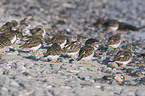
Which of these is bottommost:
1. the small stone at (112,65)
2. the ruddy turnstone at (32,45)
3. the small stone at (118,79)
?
the small stone at (118,79)

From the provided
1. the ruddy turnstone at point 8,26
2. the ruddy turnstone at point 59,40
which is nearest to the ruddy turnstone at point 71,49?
the ruddy turnstone at point 59,40

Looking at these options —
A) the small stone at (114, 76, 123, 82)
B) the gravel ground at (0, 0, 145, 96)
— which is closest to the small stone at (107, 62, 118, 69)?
the gravel ground at (0, 0, 145, 96)

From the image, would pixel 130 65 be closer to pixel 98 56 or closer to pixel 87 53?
pixel 98 56

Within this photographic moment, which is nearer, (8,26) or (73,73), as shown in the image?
(73,73)

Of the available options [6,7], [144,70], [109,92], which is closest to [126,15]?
[6,7]

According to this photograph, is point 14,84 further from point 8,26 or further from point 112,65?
point 8,26

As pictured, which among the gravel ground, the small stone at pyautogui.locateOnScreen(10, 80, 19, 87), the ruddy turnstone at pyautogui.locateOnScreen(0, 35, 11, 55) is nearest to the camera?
the small stone at pyautogui.locateOnScreen(10, 80, 19, 87)

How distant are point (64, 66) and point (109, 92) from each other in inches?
125

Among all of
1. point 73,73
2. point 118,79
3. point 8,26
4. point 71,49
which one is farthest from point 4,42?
point 118,79

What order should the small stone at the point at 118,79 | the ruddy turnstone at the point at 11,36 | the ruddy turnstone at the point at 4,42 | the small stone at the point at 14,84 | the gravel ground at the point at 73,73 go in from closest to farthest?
the small stone at the point at 14,84
the gravel ground at the point at 73,73
the small stone at the point at 118,79
the ruddy turnstone at the point at 4,42
the ruddy turnstone at the point at 11,36

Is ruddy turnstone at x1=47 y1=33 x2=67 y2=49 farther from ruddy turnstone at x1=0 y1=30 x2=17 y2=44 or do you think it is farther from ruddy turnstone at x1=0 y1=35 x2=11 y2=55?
ruddy turnstone at x1=0 y1=35 x2=11 y2=55

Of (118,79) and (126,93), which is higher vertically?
(126,93)

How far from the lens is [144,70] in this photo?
12.5m

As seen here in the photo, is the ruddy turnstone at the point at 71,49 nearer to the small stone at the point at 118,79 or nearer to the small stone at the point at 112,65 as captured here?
the small stone at the point at 112,65
